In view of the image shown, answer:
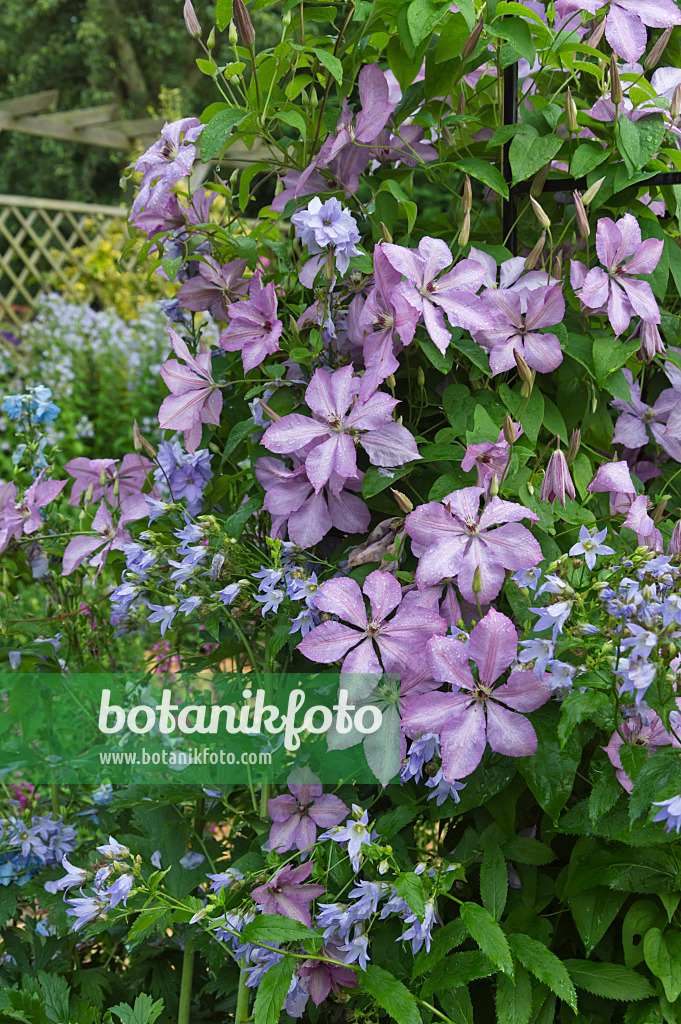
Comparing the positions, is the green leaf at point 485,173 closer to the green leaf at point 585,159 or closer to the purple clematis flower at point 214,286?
the green leaf at point 585,159

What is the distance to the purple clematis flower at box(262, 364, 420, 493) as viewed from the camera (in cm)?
87

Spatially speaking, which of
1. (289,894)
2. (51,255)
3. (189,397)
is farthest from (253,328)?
(51,255)

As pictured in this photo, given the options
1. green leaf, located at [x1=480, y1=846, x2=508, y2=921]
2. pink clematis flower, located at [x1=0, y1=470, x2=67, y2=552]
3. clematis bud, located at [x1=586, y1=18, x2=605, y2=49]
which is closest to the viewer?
green leaf, located at [x1=480, y1=846, x2=508, y2=921]

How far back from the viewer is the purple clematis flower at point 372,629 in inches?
32.7

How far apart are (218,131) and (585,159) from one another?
1.26ft

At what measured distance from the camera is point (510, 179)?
1.03 metres

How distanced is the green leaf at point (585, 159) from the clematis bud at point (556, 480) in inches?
12.0

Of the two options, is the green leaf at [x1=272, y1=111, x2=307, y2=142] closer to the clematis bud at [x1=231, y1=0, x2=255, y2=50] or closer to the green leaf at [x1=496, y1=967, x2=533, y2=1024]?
the clematis bud at [x1=231, y1=0, x2=255, y2=50]

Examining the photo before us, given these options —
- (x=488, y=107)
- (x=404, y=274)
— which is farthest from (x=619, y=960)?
(x=488, y=107)

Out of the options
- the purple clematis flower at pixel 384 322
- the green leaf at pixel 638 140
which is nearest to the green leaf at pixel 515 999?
the purple clematis flower at pixel 384 322

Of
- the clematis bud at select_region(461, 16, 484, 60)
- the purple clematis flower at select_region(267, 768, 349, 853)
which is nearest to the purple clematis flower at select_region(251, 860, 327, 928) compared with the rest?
the purple clematis flower at select_region(267, 768, 349, 853)

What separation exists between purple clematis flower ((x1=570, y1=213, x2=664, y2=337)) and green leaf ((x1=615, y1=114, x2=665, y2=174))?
61 mm

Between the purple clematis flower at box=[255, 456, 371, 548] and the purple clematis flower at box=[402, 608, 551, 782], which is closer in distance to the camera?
the purple clematis flower at box=[402, 608, 551, 782]

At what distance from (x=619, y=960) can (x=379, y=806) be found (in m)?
0.30
